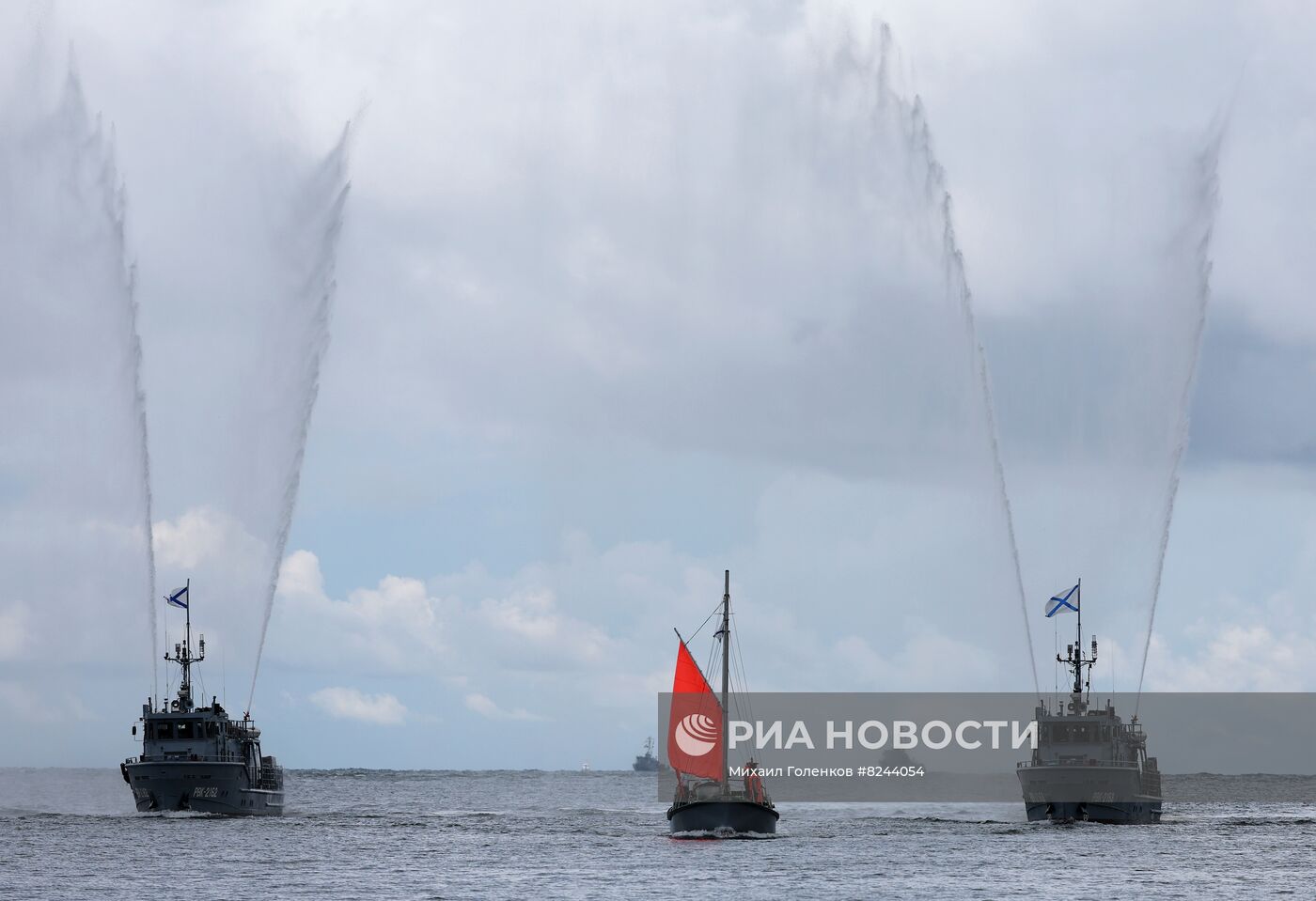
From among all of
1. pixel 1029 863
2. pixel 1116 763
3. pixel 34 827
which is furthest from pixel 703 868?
pixel 34 827

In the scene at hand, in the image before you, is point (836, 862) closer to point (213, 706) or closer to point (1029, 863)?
point (1029, 863)

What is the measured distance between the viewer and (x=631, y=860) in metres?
86.7

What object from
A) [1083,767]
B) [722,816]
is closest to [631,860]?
[722,816]

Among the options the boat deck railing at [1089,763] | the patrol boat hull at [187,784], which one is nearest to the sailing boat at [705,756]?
the boat deck railing at [1089,763]

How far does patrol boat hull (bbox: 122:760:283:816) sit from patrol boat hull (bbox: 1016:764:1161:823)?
51686 mm

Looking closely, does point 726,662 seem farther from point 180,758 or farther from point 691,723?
point 180,758

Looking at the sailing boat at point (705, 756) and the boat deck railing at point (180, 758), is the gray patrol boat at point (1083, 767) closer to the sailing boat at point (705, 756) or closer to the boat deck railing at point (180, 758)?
the sailing boat at point (705, 756)

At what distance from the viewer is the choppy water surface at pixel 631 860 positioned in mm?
71188

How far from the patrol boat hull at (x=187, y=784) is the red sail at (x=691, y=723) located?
34.8 m

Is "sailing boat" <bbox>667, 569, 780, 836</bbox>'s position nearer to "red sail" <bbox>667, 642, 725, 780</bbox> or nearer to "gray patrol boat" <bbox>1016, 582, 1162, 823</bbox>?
"red sail" <bbox>667, 642, 725, 780</bbox>

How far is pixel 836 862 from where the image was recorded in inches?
3314

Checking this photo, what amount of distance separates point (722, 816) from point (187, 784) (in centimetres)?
3731

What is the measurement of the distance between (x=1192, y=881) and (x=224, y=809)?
62504 mm
